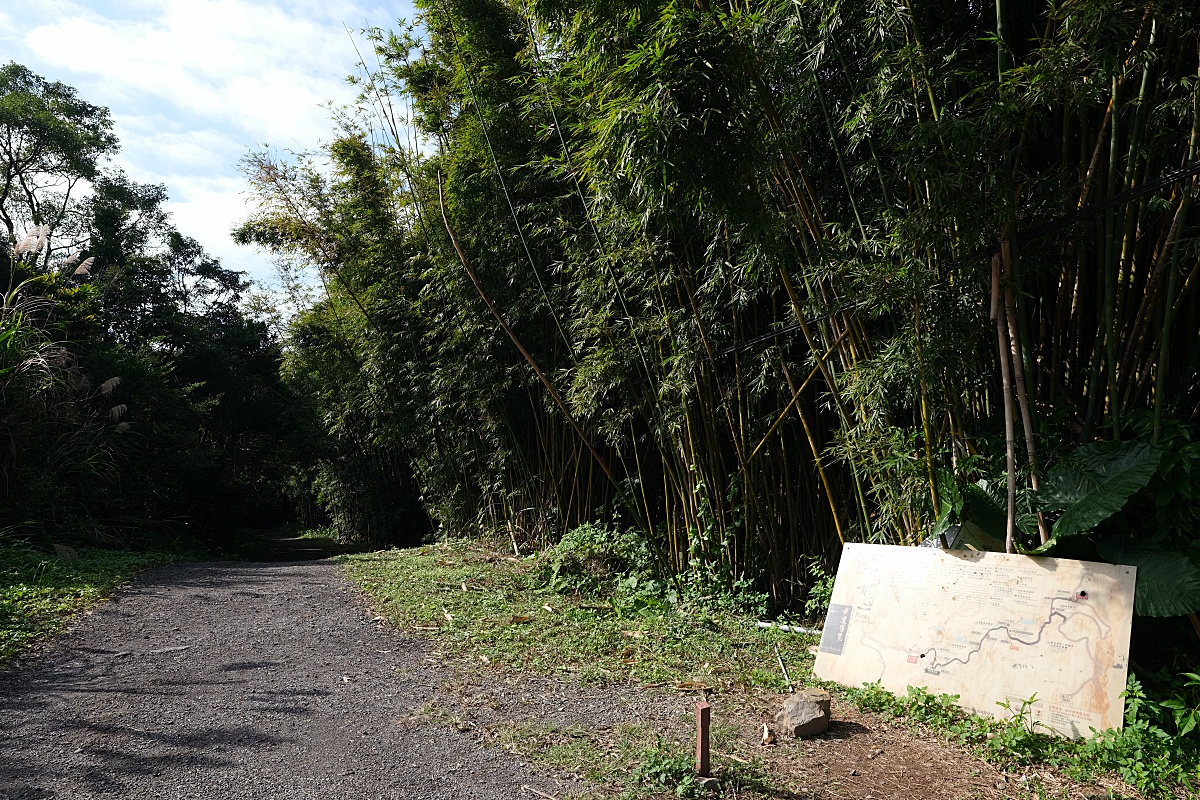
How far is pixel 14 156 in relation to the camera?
10.9m

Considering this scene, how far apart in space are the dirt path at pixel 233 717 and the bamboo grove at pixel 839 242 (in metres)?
1.72

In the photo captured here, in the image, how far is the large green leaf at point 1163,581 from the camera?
2051mm

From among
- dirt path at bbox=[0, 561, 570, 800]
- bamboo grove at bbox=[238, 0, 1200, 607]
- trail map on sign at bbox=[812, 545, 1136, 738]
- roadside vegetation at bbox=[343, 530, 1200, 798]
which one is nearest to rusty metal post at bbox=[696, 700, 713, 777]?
roadside vegetation at bbox=[343, 530, 1200, 798]

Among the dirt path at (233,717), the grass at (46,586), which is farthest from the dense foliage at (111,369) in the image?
the dirt path at (233,717)

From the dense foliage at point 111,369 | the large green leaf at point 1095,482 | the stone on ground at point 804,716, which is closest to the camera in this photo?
the large green leaf at point 1095,482

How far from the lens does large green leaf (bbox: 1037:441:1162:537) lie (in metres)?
2.15

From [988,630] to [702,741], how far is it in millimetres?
1084

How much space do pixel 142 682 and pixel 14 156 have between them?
11.6m

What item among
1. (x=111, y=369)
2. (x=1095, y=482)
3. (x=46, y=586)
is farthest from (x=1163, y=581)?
(x=111, y=369)

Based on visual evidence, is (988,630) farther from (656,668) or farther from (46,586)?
(46,586)

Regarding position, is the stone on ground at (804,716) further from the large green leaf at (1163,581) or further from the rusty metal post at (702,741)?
the large green leaf at (1163,581)

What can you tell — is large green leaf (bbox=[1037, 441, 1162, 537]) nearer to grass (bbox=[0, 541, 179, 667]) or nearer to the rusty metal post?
the rusty metal post

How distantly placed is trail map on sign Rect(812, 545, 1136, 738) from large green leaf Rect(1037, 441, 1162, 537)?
160mm

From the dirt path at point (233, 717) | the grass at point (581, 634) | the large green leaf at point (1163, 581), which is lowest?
the dirt path at point (233, 717)
